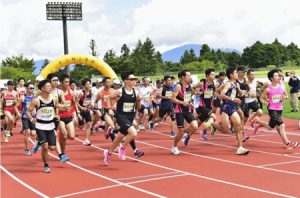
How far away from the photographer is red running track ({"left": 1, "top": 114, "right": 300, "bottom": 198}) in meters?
7.17

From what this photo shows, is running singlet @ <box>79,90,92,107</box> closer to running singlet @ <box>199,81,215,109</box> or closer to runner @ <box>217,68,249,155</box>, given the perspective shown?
running singlet @ <box>199,81,215,109</box>

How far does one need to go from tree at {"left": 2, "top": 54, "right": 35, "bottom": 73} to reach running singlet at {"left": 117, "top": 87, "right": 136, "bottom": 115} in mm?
83895

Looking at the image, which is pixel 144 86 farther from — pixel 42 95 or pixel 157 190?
pixel 157 190

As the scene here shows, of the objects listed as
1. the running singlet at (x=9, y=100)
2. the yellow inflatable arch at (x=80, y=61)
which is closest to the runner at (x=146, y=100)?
the running singlet at (x=9, y=100)

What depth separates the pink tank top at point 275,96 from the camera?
1099cm

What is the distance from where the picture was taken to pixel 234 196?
6.67 meters

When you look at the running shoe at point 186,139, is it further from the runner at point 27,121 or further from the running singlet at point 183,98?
the runner at point 27,121

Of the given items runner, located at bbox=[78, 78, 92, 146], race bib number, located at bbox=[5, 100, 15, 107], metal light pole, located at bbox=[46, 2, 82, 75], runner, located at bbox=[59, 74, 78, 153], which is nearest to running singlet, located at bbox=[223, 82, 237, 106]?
runner, located at bbox=[59, 74, 78, 153]

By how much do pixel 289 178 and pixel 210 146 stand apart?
4.21 meters

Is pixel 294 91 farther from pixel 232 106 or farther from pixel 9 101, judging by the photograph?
pixel 9 101

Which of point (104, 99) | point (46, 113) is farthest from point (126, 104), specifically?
point (104, 99)

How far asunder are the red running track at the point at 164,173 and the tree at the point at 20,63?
81.7 meters

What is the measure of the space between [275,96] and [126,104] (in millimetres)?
3809

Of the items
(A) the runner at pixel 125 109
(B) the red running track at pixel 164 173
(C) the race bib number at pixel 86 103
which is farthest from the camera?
(C) the race bib number at pixel 86 103
